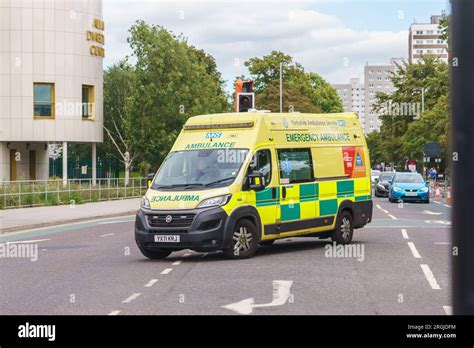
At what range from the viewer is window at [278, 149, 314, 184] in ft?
54.1

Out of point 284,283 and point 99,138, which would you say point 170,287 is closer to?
point 284,283

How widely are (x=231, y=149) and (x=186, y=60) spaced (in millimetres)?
38907

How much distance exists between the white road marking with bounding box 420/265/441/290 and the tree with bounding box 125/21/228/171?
38362 mm

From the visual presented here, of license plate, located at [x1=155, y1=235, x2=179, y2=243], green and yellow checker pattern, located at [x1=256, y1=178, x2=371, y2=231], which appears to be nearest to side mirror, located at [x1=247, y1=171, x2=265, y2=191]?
green and yellow checker pattern, located at [x1=256, y1=178, x2=371, y2=231]

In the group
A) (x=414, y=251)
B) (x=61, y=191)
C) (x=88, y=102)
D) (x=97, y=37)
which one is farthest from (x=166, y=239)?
(x=88, y=102)

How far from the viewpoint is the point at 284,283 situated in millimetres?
11789

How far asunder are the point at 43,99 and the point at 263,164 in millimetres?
34512

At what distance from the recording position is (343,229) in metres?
17.9

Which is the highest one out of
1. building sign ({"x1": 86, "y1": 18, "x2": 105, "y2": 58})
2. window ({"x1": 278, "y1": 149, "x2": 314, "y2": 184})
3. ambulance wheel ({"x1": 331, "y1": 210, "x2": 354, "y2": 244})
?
building sign ({"x1": 86, "y1": 18, "x2": 105, "y2": 58})

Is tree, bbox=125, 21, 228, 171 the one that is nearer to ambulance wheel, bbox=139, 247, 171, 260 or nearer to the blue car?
the blue car

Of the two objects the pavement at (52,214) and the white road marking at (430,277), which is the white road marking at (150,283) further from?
the pavement at (52,214)
